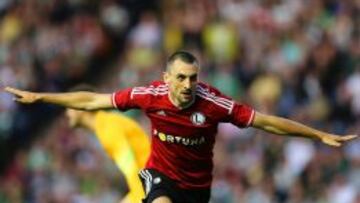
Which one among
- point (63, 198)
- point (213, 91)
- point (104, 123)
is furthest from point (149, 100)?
point (63, 198)

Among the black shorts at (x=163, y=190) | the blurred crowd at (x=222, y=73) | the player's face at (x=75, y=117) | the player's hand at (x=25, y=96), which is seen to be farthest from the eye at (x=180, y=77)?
the blurred crowd at (x=222, y=73)

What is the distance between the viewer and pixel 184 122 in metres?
12.0

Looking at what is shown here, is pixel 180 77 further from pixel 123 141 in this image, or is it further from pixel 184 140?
pixel 123 141

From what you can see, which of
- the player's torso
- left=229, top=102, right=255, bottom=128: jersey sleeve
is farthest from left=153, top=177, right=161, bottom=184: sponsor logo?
left=229, top=102, right=255, bottom=128: jersey sleeve

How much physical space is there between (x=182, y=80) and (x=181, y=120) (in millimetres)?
436

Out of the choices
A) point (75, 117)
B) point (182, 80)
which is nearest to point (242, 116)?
point (182, 80)

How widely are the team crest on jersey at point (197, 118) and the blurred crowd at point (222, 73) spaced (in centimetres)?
549

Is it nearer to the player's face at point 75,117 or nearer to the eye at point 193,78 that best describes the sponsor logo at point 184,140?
the eye at point 193,78

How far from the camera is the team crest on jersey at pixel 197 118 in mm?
11914

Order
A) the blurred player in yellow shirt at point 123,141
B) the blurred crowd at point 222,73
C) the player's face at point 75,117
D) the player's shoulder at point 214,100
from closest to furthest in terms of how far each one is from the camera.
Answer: the player's shoulder at point 214,100 → the blurred player in yellow shirt at point 123,141 → the player's face at point 75,117 → the blurred crowd at point 222,73

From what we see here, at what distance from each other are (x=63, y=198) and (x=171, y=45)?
2878 mm

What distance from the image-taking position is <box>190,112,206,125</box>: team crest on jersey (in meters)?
11.9

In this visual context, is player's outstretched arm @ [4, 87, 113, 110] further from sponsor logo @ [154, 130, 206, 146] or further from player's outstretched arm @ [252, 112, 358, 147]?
player's outstretched arm @ [252, 112, 358, 147]

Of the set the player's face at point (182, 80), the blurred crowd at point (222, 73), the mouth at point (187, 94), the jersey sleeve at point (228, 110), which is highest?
the player's face at point (182, 80)
